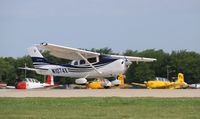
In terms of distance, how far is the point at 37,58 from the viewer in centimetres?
5050

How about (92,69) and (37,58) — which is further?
(37,58)

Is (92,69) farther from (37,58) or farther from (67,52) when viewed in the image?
(37,58)

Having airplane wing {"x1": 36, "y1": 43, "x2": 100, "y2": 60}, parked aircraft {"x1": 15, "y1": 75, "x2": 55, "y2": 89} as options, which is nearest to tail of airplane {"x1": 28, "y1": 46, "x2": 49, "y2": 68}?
airplane wing {"x1": 36, "y1": 43, "x2": 100, "y2": 60}

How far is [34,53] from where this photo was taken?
51.1 meters

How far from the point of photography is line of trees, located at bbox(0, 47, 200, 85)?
335 ft

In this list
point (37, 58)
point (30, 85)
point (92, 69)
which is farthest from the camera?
point (30, 85)

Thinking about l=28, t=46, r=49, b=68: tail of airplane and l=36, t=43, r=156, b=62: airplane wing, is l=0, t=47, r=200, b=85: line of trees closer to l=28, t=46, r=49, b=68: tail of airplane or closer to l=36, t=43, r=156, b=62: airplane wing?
l=28, t=46, r=49, b=68: tail of airplane

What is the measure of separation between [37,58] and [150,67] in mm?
58180

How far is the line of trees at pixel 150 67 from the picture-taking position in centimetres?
10200

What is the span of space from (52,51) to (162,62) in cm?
6504

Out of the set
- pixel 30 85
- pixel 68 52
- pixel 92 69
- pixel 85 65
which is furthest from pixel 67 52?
pixel 30 85

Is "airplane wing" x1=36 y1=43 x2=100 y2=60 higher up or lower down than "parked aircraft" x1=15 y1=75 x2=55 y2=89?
higher up

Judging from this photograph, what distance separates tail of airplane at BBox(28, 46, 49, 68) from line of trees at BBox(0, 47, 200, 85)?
149ft

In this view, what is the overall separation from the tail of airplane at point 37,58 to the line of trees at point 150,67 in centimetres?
4553
